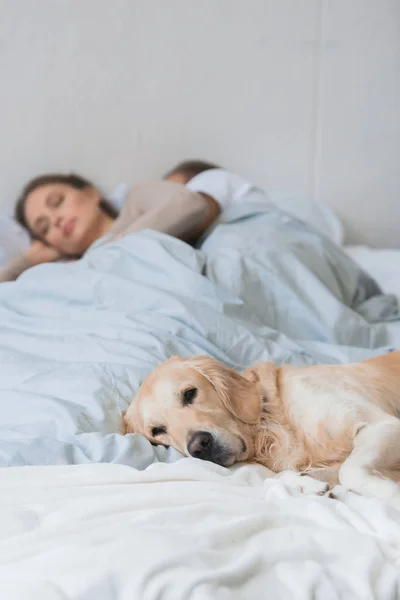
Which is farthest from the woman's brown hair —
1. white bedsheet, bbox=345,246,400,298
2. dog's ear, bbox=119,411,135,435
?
dog's ear, bbox=119,411,135,435

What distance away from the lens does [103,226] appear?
3426 mm

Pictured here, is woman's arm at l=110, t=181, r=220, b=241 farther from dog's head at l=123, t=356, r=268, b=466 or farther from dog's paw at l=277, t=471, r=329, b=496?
dog's paw at l=277, t=471, r=329, b=496

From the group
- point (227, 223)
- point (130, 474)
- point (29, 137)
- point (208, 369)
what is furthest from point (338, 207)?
point (130, 474)

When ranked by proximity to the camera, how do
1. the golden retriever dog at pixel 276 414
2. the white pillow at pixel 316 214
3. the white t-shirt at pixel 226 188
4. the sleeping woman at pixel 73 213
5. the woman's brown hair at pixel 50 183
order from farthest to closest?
the white pillow at pixel 316 214 → the white t-shirt at pixel 226 188 → the woman's brown hair at pixel 50 183 → the sleeping woman at pixel 73 213 → the golden retriever dog at pixel 276 414

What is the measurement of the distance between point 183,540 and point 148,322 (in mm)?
1182

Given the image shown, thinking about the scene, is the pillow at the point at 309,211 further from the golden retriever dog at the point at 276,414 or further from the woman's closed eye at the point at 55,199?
the golden retriever dog at the point at 276,414

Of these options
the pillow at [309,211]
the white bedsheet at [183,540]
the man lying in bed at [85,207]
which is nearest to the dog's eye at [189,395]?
the white bedsheet at [183,540]

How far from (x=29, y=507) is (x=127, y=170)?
8.44 feet

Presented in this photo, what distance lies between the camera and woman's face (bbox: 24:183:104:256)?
11.0 ft

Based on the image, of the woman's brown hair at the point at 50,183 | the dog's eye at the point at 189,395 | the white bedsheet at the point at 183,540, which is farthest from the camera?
the woman's brown hair at the point at 50,183

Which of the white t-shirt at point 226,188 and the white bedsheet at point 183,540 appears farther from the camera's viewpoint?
the white t-shirt at point 226,188

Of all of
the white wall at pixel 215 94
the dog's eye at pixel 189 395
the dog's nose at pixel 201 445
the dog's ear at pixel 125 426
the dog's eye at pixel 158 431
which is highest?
the white wall at pixel 215 94

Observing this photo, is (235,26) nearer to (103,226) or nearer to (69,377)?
(103,226)

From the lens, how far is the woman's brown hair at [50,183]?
333 centimetres
